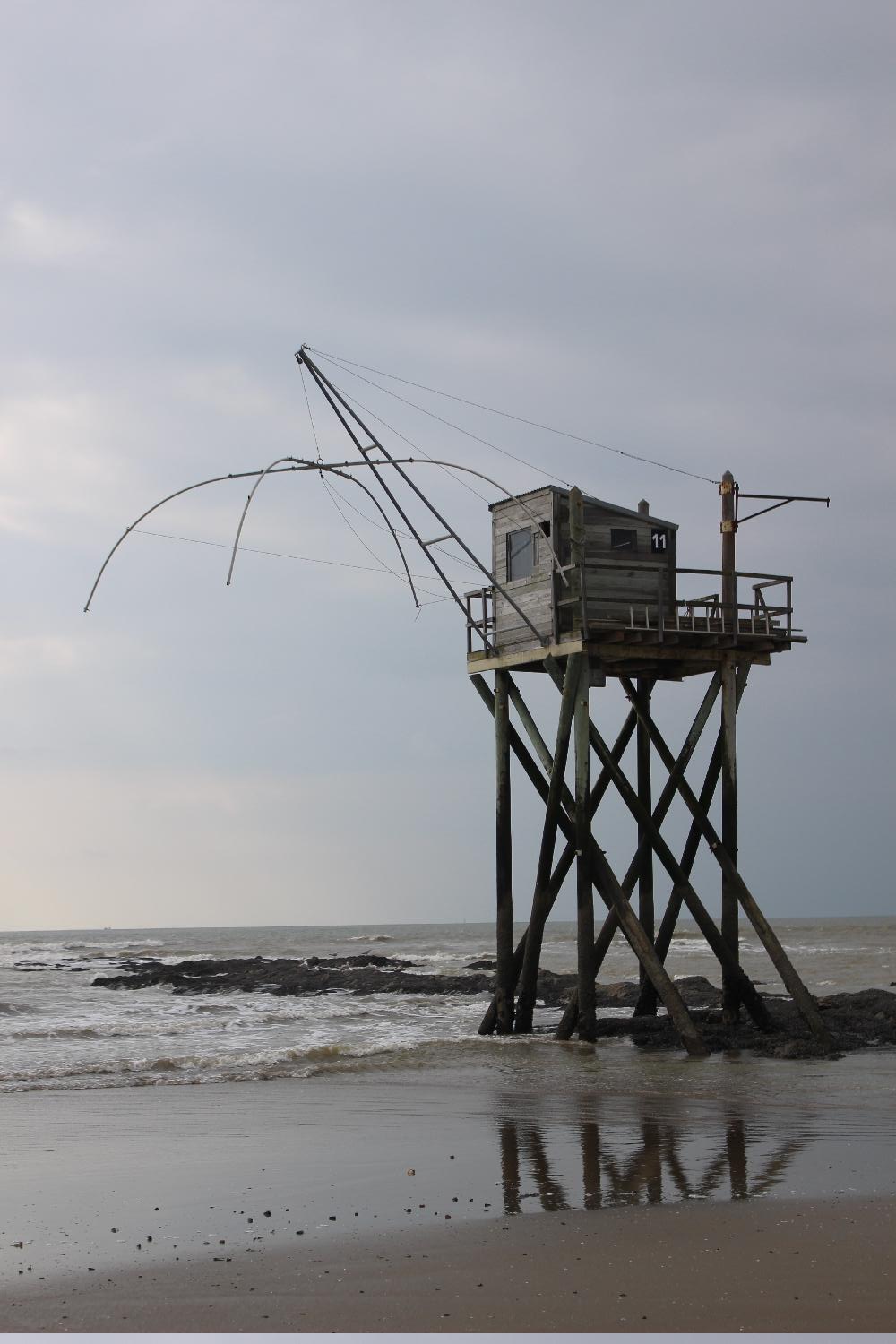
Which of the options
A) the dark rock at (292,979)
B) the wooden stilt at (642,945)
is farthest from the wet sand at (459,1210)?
the dark rock at (292,979)

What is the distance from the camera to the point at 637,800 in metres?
20.0

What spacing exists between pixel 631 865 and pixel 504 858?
227cm

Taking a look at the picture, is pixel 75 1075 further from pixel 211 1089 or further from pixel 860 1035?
pixel 860 1035

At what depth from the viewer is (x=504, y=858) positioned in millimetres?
20766

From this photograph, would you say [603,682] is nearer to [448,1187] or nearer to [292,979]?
[448,1187]

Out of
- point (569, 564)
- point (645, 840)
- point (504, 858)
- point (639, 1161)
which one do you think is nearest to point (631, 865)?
point (645, 840)

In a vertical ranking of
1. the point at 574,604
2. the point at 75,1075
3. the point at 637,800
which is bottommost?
the point at 75,1075

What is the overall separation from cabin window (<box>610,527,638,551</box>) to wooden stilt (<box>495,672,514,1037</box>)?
105 inches

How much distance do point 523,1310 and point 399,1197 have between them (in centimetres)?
314

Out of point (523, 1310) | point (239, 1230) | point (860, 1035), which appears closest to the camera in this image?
point (523, 1310)

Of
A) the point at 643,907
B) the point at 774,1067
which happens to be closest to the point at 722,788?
the point at 643,907

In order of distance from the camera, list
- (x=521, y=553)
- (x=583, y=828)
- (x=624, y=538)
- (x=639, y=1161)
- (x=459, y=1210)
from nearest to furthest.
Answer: (x=459, y=1210) → (x=639, y=1161) → (x=583, y=828) → (x=624, y=538) → (x=521, y=553)

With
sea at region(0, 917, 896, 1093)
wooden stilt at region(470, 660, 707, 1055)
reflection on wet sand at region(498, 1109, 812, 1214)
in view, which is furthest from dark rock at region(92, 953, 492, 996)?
reflection on wet sand at region(498, 1109, 812, 1214)

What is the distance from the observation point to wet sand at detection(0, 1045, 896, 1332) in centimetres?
725
